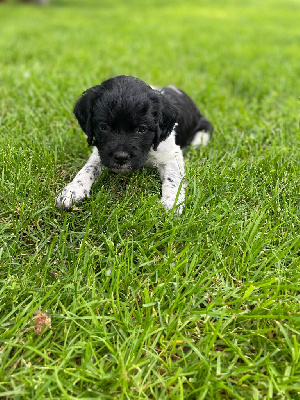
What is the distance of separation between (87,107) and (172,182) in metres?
1.07

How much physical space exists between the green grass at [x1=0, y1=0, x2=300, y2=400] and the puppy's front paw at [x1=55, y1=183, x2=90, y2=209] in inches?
3.5

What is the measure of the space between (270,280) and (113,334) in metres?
1.12

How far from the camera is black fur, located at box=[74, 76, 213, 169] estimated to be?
10.5ft

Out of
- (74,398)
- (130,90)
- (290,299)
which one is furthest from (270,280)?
(130,90)

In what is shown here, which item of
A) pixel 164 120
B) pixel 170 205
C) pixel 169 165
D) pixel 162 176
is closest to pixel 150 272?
pixel 170 205

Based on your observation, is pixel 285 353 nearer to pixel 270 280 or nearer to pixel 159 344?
pixel 270 280

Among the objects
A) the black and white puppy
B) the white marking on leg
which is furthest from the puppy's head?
the white marking on leg

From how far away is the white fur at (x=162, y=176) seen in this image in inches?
128

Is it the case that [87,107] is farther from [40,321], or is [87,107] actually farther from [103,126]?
[40,321]

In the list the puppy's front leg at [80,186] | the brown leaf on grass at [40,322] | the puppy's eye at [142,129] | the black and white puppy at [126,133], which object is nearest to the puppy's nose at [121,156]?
the black and white puppy at [126,133]

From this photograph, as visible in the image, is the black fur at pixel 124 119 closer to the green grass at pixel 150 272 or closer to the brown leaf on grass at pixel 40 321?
the green grass at pixel 150 272

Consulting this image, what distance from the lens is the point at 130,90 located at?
324 cm

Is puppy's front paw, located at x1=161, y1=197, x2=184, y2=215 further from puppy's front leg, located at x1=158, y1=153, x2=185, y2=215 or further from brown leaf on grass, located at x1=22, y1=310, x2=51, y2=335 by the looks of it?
brown leaf on grass, located at x1=22, y1=310, x2=51, y2=335

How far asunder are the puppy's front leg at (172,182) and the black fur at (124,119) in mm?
275
